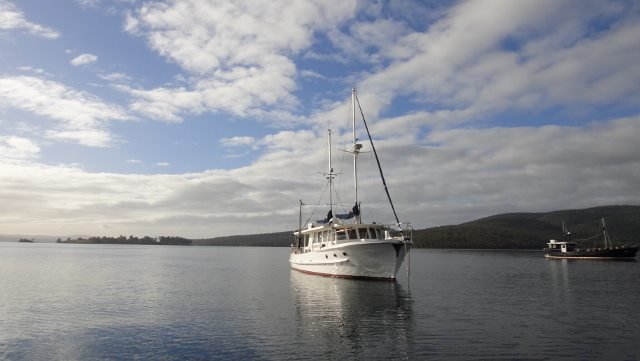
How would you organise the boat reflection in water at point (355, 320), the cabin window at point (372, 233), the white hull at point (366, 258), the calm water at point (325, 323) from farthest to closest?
the cabin window at point (372, 233)
the white hull at point (366, 258)
the boat reflection in water at point (355, 320)
the calm water at point (325, 323)

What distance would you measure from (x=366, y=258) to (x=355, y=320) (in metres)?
22.9

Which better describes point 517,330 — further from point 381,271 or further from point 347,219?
point 347,219

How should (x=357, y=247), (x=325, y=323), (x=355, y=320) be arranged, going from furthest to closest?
(x=357, y=247) < (x=355, y=320) < (x=325, y=323)

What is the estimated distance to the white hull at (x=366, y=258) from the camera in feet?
168

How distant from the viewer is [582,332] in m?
26.0

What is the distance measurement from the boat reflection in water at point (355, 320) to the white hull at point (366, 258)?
8.35ft

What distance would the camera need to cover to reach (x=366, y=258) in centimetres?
5297

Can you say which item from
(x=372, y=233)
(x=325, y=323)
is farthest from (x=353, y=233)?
(x=325, y=323)

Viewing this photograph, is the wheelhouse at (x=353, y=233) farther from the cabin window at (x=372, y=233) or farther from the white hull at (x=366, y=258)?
the white hull at (x=366, y=258)

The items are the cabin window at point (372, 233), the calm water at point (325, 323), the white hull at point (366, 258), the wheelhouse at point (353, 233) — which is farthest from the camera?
the cabin window at point (372, 233)

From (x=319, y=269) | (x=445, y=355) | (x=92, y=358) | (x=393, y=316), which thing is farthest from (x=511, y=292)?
(x=92, y=358)

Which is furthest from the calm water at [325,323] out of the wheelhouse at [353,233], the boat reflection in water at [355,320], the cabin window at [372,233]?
the cabin window at [372,233]

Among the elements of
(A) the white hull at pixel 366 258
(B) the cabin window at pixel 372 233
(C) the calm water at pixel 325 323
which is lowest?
(C) the calm water at pixel 325 323

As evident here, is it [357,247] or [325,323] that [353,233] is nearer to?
[357,247]
